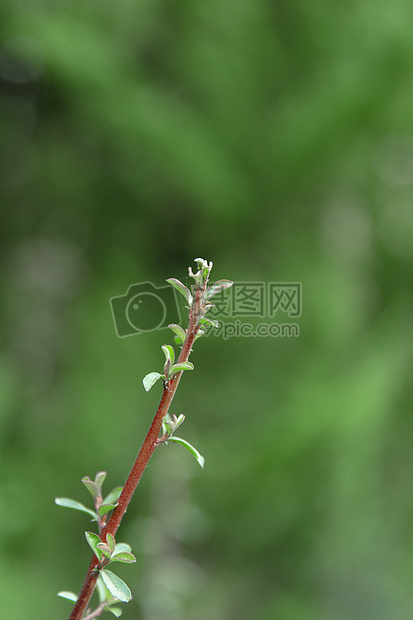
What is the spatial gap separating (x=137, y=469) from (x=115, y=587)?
0.04 metres

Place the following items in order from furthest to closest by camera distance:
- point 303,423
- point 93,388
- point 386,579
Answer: point 386,579, point 93,388, point 303,423

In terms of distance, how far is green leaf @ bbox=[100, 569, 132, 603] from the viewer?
0.20 metres

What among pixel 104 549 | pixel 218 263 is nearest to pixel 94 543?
pixel 104 549

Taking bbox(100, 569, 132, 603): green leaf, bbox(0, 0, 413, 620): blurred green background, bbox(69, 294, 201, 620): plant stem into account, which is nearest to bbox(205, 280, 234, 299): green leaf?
bbox(69, 294, 201, 620): plant stem

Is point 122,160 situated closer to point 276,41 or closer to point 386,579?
point 276,41

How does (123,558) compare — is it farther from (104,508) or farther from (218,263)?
(218,263)

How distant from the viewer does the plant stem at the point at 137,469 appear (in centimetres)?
20

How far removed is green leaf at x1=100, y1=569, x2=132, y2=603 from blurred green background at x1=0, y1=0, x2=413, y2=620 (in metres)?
0.80

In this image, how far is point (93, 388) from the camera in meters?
1.19

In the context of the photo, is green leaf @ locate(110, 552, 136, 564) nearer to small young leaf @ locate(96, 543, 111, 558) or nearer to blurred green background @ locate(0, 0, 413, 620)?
small young leaf @ locate(96, 543, 111, 558)

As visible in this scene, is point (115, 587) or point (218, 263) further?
point (218, 263)

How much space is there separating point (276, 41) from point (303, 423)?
2.60 ft

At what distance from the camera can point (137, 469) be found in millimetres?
201

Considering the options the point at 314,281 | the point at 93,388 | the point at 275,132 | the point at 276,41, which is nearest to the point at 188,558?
the point at 93,388
